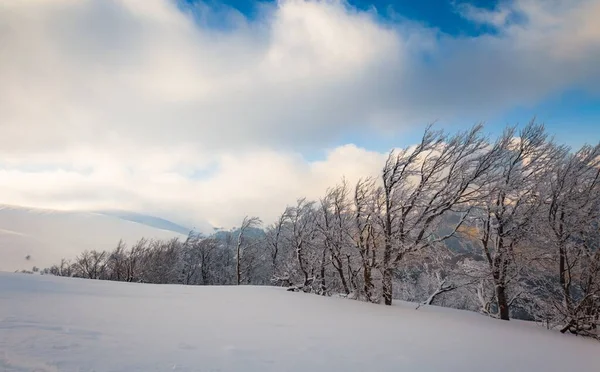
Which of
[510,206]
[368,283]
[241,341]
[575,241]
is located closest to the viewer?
[241,341]

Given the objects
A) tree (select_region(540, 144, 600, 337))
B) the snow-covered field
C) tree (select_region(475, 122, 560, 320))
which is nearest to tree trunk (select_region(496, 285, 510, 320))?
tree (select_region(475, 122, 560, 320))

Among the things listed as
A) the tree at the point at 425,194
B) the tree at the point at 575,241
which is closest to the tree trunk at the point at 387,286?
the tree at the point at 425,194

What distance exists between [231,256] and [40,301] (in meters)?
47.8

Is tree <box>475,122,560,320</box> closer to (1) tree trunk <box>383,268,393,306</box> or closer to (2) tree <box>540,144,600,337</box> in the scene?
(2) tree <box>540,144,600,337</box>

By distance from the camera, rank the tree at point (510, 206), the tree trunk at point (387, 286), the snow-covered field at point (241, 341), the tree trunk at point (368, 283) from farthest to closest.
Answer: the tree trunk at point (368, 283) < the tree trunk at point (387, 286) < the tree at point (510, 206) < the snow-covered field at point (241, 341)

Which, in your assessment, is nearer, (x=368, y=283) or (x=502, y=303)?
(x=502, y=303)

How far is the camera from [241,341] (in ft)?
17.7

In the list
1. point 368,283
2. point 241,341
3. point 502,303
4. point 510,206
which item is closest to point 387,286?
point 368,283

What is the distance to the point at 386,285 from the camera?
46.3 feet

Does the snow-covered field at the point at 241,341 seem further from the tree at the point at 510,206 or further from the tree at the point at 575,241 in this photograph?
the tree at the point at 510,206

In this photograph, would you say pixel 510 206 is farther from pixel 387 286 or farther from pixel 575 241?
pixel 387 286

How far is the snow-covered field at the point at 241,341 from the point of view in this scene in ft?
13.1

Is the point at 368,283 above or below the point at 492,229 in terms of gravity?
below

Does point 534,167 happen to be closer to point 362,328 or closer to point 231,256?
point 362,328
